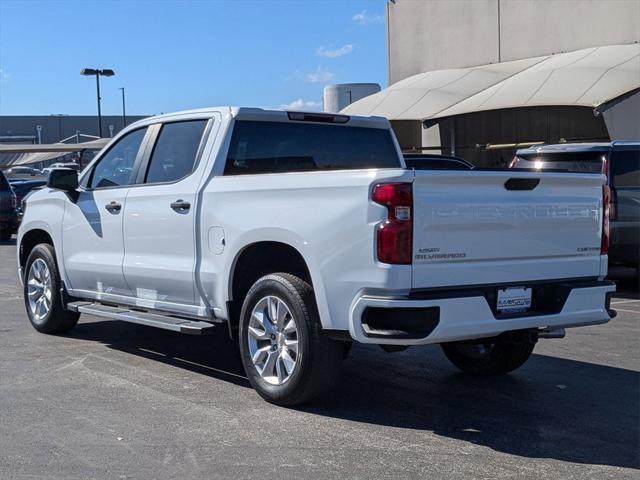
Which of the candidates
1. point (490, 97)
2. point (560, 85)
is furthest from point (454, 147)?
point (560, 85)

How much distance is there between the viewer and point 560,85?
19766 millimetres

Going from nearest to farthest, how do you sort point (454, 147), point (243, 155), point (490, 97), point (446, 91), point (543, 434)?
1. point (543, 434)
2. point (243, 155)
3. point (490, 97)
4. point (446, 91)
5. point (454, 147)

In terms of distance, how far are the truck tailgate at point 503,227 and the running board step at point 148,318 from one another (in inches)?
78.7


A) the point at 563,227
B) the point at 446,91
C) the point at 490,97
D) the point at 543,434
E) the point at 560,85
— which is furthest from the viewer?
the point at 446,91

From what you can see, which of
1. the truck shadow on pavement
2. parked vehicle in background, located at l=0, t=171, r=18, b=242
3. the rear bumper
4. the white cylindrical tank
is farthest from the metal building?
the rear bumper

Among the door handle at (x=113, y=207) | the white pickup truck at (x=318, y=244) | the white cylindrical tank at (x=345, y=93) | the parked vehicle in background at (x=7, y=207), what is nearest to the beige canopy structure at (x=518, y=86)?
the white cylindrical tank at (x=345, y=93)

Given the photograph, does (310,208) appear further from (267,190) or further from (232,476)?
(232,476)

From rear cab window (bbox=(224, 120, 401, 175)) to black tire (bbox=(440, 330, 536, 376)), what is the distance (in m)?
1.67

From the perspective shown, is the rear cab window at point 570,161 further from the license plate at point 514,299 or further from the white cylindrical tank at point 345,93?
the white cylindrical tank at point 345,93

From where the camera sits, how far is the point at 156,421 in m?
5.79

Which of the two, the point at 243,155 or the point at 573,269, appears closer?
the point at 573,269

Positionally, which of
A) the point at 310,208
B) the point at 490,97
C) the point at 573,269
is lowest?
the point at 573,269

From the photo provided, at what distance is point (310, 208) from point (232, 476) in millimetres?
1812

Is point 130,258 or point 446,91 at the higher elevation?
point 446,91
